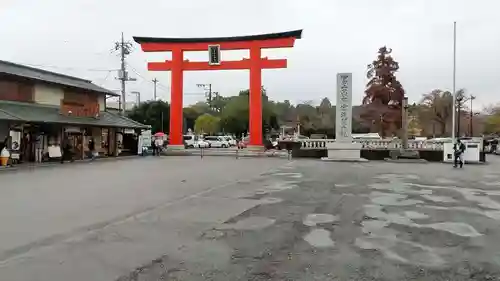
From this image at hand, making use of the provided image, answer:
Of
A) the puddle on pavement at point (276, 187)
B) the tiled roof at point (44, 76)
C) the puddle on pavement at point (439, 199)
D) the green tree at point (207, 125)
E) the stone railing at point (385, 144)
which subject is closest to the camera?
the puddle on pavement at point (439, 199)

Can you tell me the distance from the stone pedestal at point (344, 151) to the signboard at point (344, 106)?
467mm

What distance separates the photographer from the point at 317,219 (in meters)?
9.03

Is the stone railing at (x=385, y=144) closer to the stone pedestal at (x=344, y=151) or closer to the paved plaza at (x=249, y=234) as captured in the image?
the stone pedestal at (x=344, y=151)

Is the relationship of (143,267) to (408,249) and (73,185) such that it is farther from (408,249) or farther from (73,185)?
(73,185)

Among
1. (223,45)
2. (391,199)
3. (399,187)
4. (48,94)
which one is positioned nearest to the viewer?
(391,199)

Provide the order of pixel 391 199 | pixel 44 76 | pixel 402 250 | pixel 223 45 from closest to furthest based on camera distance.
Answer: pixel 402 250 → pixel 391 199 → pixel 44 76 → pixel 223 45

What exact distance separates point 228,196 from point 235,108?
177 ft

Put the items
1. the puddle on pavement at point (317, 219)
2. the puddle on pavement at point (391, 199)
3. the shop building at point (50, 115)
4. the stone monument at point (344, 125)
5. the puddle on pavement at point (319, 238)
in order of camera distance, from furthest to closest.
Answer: the stone monument at point (344, 125) → the shop building at point (50, 115) → the puddle on pavement at point (391, 199) → the puddle on pavement at point (317, 219) → the puddle on pavement at point (319, 238)

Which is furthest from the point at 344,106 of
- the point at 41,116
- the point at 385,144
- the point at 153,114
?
the point at 153,114

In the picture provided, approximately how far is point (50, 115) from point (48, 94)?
254 centimetres

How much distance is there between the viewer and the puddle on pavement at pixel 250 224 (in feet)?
27.0

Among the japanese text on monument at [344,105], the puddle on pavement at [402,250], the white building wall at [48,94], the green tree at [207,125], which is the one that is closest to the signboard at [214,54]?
the japanese text on monument at [344,105]

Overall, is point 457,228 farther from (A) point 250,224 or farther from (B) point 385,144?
(B) point 385,144

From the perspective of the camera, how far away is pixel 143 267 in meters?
5.67
